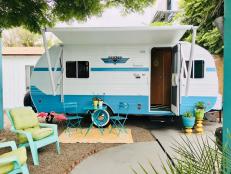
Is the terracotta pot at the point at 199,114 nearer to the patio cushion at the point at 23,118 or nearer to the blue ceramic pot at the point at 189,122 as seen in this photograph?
the blue ceramic pot at the point at 189,122

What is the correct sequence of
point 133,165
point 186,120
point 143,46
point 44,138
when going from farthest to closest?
1. point 143,46
2. point 186,120
3. point 44,138
4. point 133,165

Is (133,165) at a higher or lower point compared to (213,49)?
lower

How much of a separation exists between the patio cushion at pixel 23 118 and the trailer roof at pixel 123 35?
2.22m

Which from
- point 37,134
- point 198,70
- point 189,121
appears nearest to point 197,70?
point 198,70

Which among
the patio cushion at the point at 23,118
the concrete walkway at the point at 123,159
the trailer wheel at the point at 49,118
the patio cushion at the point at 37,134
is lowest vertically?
the concrete walkway at the point at 123,159

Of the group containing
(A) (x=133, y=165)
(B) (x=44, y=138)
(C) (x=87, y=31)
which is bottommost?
(A) (x=133, y=165)

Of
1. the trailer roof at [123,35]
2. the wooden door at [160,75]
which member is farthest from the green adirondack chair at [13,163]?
the wooden door at [160,75]

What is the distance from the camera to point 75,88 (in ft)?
28.6

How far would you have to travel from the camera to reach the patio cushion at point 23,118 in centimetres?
571

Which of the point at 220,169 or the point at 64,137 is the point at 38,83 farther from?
the point at 220,169

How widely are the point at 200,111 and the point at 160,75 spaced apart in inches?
88.3

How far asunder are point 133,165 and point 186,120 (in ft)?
10.5

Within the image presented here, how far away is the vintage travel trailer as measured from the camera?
8.20 metres

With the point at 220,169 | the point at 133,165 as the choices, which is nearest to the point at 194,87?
the point at 133,165
